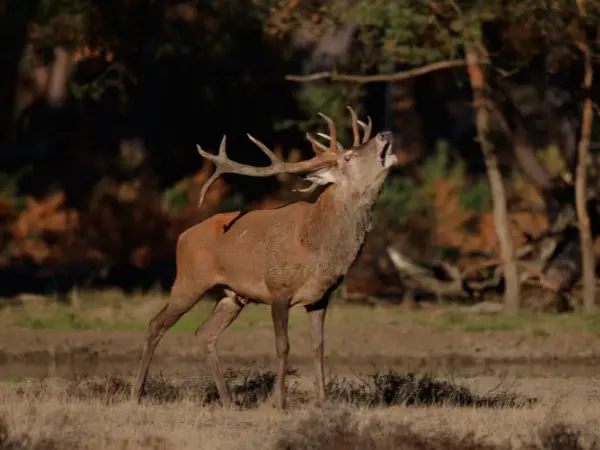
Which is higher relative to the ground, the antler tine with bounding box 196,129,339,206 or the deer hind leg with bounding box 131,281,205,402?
the antler tine with bounding box 196,129,339,206

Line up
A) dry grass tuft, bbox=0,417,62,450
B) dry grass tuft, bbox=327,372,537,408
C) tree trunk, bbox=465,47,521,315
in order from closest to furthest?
dry grass tuft, bbox=0,417,62,450
dry grass tuft, bbox=327,372,537,408
tree trunk, bbox=465,47,521,315

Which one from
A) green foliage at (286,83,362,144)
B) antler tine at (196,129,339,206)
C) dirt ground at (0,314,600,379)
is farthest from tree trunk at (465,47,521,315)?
antler tine at (196,129,339,206)

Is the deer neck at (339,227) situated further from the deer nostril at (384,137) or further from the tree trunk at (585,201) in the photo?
the tree trunk at (585,201)

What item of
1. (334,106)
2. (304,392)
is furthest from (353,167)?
(334,106)

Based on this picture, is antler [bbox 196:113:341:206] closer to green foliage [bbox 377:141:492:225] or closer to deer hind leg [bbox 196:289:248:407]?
deer hind leg [bbox 196:289:248:407]

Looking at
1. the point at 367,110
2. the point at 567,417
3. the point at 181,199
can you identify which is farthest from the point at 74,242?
the point at 567,417

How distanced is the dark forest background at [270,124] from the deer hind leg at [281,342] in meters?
8.87

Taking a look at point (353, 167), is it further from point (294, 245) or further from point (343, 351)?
point (343, 351)

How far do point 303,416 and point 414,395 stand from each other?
243 centimetres

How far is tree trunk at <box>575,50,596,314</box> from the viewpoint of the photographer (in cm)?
2375

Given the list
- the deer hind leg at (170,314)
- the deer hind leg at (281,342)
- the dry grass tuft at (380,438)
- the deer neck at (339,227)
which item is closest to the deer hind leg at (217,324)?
the deer hind leg at (170,314)

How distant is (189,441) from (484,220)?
2183cm

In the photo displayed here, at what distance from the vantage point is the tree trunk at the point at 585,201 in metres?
23.8

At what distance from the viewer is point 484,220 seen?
33219mm
